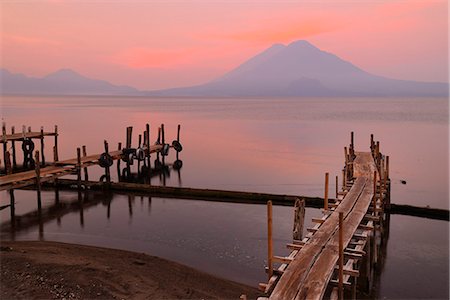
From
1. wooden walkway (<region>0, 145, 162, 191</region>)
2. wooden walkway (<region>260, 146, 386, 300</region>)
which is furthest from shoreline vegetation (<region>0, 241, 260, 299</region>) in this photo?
wooden walkway (<region>0, 145, 162, 191</region>)

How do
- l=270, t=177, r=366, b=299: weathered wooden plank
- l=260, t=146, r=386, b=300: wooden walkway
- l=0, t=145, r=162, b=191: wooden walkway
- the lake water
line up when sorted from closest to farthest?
l=270, t=177, r=366, b=299: weathered wooden plank → l=260, t=146, r=386, b=300: wooden walkway → the lake water → l=0, t=145, r=162, b=191: wooden walkway

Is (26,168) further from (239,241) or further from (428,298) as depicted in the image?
(428,298)

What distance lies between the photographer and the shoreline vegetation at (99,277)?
39.0 ft

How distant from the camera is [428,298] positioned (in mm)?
13445

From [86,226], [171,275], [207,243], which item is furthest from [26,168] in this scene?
[171,275]

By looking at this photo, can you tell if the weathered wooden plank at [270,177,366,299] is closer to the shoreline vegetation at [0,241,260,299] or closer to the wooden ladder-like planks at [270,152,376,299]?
the wooden ladder-like planks at [270,152,376,299]

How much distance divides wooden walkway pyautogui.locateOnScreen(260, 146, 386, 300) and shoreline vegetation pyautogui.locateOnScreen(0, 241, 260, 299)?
10.6ft

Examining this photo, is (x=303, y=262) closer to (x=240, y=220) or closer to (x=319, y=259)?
(x=319, y=259)

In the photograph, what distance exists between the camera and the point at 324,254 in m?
9.99

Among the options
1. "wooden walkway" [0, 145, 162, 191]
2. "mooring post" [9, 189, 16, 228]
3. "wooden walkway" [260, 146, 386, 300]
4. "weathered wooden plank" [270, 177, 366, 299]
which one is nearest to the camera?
"weathered wooden plank" [270, 177, 366, 299]

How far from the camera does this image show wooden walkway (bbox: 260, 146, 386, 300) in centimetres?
847

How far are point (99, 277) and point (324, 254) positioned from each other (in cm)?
711

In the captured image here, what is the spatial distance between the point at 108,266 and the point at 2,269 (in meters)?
3.29

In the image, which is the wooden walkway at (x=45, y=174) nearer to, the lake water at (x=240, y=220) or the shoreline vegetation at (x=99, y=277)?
the lake water at (x=240, y=220)
